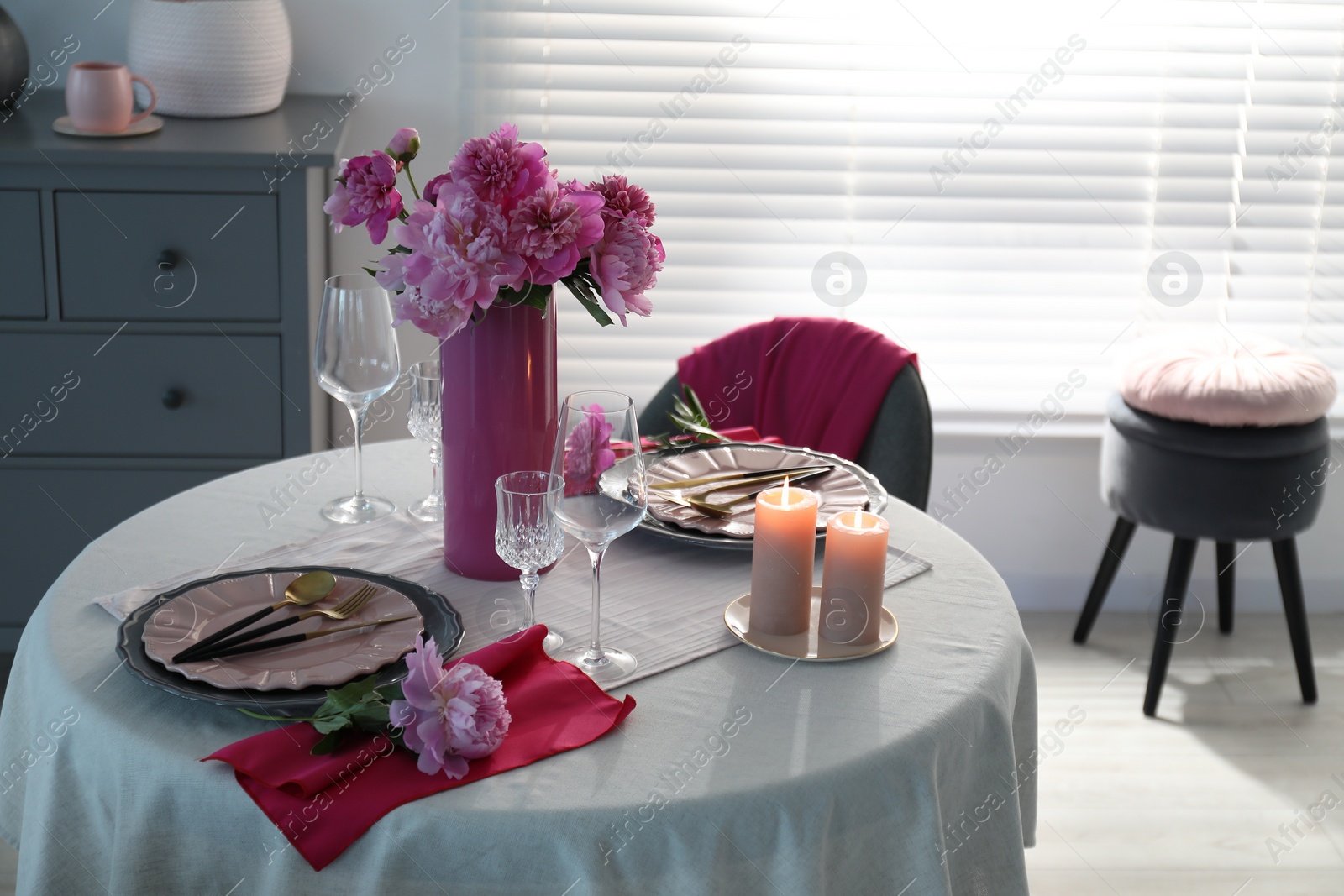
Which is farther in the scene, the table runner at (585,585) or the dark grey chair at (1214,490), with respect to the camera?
the dark grey chair at (1214,490)

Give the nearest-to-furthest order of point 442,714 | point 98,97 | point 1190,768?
point 442,714
point 98,97
point 1190,768

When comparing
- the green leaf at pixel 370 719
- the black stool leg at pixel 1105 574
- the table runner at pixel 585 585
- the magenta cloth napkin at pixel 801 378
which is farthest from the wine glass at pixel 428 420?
the black stool leg at pixel 1105 574

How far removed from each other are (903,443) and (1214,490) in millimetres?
931

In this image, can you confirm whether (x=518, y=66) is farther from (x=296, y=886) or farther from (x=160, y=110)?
(x=296, y=886)

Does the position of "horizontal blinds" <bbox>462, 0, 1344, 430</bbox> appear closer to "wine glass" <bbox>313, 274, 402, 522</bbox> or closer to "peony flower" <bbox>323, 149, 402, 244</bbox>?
"wine glass" <bbox>313, 274, 402, 522</bbox>

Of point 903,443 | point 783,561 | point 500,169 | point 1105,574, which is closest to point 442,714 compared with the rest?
point 783,561

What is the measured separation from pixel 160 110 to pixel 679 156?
1154mm

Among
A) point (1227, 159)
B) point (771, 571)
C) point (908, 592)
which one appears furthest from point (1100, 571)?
point (771, 571)

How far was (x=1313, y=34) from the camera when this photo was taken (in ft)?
9.52

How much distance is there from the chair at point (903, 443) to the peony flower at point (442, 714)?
1106mm

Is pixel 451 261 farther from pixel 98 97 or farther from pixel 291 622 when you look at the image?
pixel 98 97

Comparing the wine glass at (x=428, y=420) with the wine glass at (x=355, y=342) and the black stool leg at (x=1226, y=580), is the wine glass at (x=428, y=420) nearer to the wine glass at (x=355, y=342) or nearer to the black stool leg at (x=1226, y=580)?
the wine glass at (x=355, y=342)

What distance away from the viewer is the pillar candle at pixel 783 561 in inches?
47.6

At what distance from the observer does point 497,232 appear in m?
1.15
